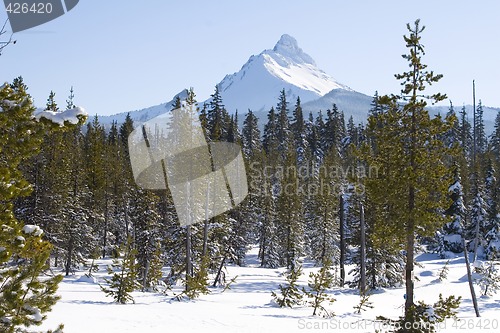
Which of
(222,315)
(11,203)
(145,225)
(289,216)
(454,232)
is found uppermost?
(11,203)

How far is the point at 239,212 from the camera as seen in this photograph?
41719 millimetres

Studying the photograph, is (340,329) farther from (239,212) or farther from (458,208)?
(458,208)

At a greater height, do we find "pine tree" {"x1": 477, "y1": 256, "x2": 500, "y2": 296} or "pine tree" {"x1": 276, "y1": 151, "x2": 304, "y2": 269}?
"pine tree" {"x1": 276, "y1": 151, "x2": 304, "y2": 269}

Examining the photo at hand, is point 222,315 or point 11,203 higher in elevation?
point 11,203

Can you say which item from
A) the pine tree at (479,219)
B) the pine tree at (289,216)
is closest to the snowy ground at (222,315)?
the pine tree at (289,216)

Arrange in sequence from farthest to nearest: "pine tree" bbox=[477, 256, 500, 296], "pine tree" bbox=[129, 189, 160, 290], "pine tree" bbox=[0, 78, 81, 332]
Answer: "pine tree" bbox=[477, 256, 500, 296] → "pine tree" bbox=[129, 189, 160, 290] → "pine tree" bbox=[0, 78, 81, 332]

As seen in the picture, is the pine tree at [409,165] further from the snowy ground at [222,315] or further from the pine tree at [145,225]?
the pine tree at [145,225]

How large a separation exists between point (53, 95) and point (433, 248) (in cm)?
4462

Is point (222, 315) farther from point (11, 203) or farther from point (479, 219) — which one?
point (479, 219)

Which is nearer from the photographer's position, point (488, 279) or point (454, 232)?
point (488, 279)

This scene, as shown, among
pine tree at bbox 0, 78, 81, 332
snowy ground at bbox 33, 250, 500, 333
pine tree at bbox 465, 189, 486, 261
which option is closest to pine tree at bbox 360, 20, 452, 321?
snowy ground at bbox 33, 250, 500, 333

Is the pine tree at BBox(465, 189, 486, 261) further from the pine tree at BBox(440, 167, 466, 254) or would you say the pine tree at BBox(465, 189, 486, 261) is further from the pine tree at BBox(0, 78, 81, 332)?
the pine tree at BBox(0, 78, 81, 332)

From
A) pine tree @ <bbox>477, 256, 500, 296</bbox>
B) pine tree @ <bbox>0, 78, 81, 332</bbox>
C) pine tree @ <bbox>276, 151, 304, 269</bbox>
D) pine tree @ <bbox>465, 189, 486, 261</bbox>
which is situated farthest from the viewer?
pine tree @ <bbox>465, 189, 486, 261</bbox>

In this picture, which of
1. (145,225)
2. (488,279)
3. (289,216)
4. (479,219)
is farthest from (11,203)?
(479,219)
